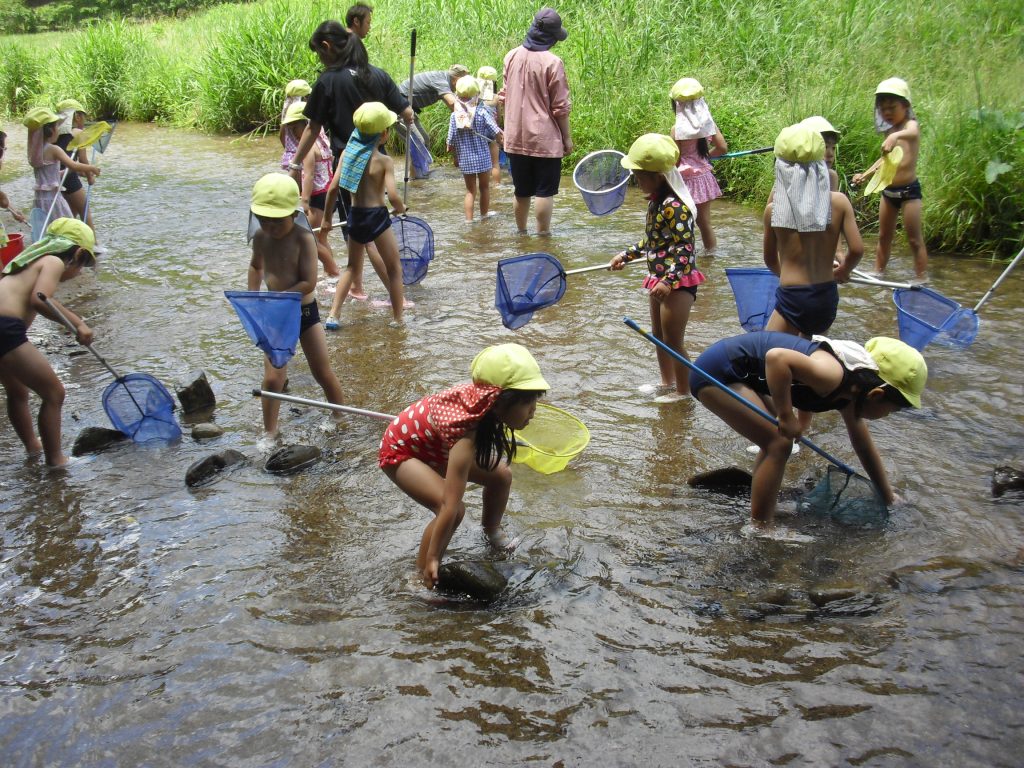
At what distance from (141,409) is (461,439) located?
2630 mm

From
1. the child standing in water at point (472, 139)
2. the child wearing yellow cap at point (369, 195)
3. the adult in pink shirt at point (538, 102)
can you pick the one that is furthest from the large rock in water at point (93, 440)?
the child standing in water at point (472, 139)

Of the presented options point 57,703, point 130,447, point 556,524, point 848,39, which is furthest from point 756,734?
point 848,39

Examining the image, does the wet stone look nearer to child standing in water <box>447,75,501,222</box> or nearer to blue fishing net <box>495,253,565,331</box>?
blue fishing net <box>495,253,565,331</box>

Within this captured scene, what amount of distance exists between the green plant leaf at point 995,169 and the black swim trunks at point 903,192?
1028 mm

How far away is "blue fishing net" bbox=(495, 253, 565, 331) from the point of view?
18.3 ft

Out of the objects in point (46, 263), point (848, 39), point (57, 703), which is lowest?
point (57, 703)

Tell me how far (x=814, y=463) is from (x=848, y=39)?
26.3 ft

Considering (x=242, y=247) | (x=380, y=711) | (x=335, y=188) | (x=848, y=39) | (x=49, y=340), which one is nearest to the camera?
(x=380, y=711)

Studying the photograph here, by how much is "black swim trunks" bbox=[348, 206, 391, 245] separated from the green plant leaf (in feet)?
16.5

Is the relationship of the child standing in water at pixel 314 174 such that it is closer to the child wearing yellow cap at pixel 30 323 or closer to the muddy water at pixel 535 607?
the muddy water at pixel 535 607

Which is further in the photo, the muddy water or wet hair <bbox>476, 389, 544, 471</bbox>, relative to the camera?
wet hair <bbox>476, 389, 544, 471</bbox>

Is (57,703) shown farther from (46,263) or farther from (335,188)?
(335,188)

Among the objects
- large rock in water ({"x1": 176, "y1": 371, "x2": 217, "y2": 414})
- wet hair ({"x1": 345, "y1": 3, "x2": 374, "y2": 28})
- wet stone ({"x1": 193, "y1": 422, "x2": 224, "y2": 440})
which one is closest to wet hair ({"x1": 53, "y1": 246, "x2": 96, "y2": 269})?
large rock in water ({"x1": 176, "y1": 371, "x2": 217, "y2": 414})

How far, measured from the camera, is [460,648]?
3.44 metres
